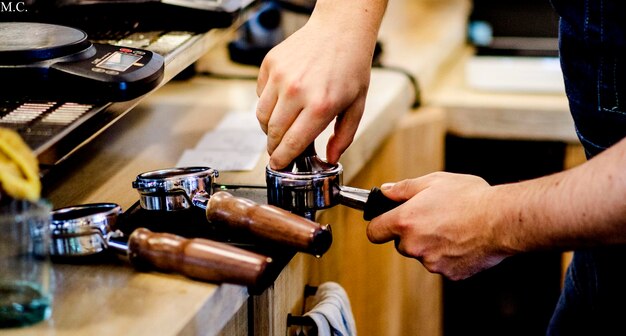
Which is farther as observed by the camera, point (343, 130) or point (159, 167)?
point (159, 167)

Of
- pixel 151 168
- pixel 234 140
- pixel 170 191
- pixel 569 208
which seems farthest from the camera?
pixel 234 140

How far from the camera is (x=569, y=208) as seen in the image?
0.84 metres

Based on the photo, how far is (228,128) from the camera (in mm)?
1428

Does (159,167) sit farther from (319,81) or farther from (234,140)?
(319,81)

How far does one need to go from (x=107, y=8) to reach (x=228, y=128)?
271mm

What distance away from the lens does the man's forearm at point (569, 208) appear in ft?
2.69

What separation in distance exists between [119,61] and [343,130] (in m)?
0.27

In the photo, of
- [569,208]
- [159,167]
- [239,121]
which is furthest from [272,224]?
[239,121]

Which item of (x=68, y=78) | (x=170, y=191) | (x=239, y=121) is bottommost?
(x=239, y=121)

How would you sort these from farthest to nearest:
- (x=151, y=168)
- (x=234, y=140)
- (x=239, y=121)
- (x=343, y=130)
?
1. (x=239, y=121)
2. (x=234, y=140)
3. (x=151, y=168)
4. (x=343, y=130)

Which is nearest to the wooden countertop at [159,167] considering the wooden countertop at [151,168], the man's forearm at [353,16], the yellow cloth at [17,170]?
the wooden countertop at [151,168]

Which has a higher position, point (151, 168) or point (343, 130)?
point (343, 130)

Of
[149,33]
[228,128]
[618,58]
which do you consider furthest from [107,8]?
[618,58]

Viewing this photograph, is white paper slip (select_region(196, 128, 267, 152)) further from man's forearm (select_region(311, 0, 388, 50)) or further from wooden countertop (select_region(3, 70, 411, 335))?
man's forearm (select_region(311, 0, 388, 50))
